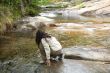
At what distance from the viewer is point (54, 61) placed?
12219mm

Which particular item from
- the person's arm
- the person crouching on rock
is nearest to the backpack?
the person crouching on rock

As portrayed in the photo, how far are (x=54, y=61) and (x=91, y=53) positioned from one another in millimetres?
2263

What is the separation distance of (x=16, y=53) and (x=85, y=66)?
4.36 metres

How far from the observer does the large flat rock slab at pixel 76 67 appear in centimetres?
1111

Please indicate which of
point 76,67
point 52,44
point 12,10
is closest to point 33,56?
point 52,44

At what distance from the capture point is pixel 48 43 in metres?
11.9

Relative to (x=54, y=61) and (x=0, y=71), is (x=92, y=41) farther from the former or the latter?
(x=0, y=71)

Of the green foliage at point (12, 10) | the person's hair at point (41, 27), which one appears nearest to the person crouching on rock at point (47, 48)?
the green foliage at point (12, 10)

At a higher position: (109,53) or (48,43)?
(48,43)

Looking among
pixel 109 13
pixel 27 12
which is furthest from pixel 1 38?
pixel 109 13

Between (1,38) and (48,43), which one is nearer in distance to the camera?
(48,43)

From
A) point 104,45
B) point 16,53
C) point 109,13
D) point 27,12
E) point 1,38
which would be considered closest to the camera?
point 16,53

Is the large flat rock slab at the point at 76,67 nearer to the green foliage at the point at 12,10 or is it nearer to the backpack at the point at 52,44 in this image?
the backpack at the point at 52,44

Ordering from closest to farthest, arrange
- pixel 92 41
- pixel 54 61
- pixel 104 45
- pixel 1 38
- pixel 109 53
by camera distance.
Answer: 1. pixel 54 61
2. pixel 109 53
3. pixel 104 45
4. pixel 92 41
5. pixel 1 38
